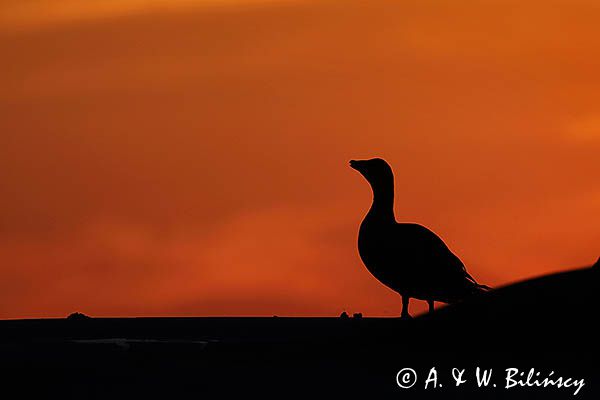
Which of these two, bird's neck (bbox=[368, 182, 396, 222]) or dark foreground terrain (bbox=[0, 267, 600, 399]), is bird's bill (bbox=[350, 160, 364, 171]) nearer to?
bird's neck (bbox=[368, 182, 396, 222])

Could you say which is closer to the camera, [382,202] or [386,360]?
[386,360]

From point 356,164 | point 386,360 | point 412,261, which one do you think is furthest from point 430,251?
point 386,360

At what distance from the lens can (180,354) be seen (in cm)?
1136

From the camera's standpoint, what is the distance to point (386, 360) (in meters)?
10.4

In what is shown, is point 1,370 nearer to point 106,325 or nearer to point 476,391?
point 476,391

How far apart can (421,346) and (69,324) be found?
26.9ft

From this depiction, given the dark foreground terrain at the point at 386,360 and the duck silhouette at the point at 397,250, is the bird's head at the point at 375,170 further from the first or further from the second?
the dark foreground terrain at the point at 386,360

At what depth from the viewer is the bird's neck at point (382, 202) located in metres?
21.5

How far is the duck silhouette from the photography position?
21.4 m

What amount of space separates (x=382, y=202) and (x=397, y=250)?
0.76 metres

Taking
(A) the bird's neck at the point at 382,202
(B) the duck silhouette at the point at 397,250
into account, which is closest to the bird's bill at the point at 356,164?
(B) the duck silhouette at the point at 397,250

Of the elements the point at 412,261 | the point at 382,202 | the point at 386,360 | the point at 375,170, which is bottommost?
the point at 386,360

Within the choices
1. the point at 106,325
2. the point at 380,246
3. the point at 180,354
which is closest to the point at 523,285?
the point at 180,354

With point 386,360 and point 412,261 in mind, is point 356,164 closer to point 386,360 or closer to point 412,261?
point 412,261
